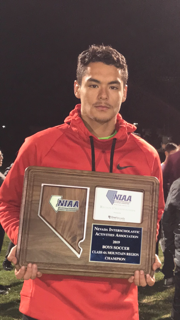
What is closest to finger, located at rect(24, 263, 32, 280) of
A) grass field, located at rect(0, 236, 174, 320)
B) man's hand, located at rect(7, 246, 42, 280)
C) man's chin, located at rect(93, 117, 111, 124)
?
man's hand, located at rect(7, 246, 42, 280)

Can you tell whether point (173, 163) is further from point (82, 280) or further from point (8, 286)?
point (82, 280)

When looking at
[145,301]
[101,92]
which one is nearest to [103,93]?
[101,92]

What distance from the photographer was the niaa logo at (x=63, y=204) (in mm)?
1437

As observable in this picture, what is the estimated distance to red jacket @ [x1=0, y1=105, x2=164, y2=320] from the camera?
5.11ft

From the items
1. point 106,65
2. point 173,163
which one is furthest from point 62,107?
point 106,65

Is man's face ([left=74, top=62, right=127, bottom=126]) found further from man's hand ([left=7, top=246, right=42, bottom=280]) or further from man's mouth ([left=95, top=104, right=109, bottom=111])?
man's hand ([left=7, top=246, right=42, bottom=280])

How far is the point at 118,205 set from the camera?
1.46 meters

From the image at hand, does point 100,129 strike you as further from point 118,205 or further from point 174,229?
point 174,229

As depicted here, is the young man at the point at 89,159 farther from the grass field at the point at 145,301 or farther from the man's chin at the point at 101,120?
the grass field at the point at 145,301

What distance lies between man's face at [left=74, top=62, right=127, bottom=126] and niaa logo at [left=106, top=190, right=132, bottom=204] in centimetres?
44

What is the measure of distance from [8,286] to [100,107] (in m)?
4.07

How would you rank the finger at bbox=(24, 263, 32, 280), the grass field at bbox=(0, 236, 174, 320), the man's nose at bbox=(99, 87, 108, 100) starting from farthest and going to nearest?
the grass field at bbox=(0, 236, 174, 320), the man's nose at bbox=(99, 87, 108, 100), the finger at bbox=(24, 263, 32, 280)

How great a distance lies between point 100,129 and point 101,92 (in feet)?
0.69

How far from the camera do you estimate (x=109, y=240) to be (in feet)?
4.75
